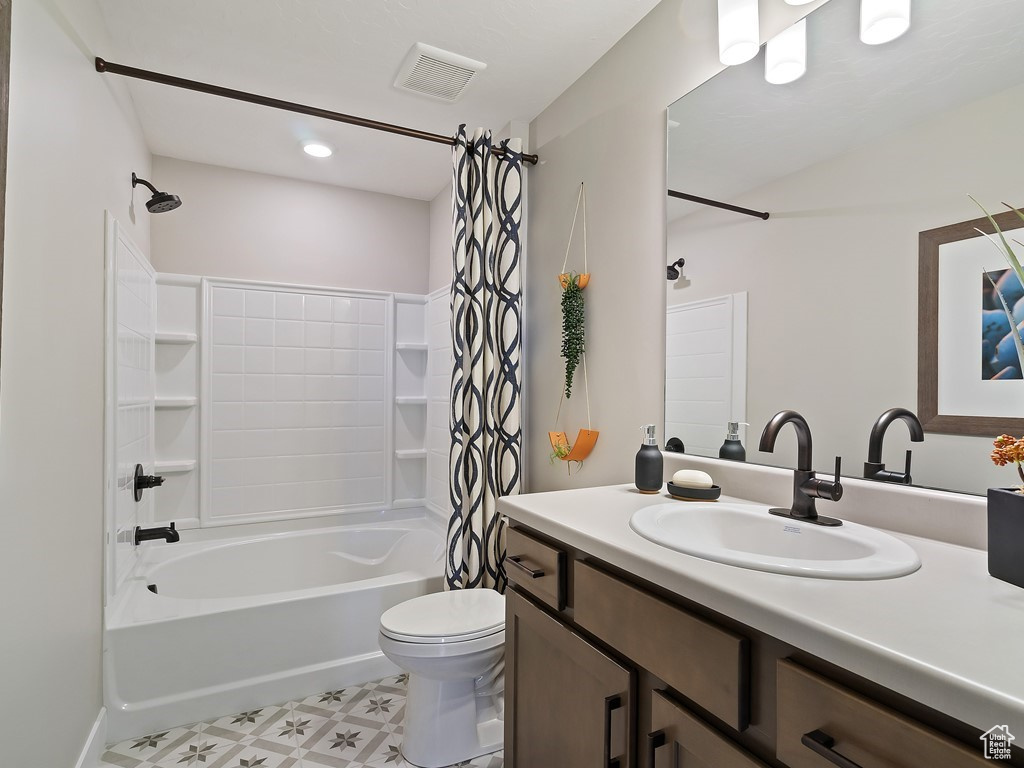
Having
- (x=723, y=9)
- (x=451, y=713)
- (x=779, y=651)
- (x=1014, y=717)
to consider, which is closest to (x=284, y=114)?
(x=723, y=9)

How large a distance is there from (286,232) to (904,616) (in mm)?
3321

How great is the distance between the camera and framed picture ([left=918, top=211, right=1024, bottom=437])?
0.94 m

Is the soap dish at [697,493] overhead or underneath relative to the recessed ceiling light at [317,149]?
underneath

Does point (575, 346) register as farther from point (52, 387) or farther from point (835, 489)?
point (52, 387)

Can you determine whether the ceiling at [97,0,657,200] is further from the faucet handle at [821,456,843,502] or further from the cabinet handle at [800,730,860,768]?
the cabinet handle at [800,730,860,768]

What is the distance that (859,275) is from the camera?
1.18m

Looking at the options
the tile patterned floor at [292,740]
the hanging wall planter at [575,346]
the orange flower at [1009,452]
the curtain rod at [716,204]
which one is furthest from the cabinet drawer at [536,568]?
the curtain rod at [716,204]

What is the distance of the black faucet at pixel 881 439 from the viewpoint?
1.08m

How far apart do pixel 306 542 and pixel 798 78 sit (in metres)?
3.05

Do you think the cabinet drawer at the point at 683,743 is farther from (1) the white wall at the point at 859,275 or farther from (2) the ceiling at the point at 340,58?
(2) the ceiling at the point at 340,58

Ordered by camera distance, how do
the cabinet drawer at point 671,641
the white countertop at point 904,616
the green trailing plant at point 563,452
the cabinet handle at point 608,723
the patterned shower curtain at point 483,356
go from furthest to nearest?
the patterned shower curtain at point 483,356 < the green trailing plant at point 563,452 < the cabinet handle at point 608,723 < the cabinet drawer at point 671,641 < the white countertop at point 904,616

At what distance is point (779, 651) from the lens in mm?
725

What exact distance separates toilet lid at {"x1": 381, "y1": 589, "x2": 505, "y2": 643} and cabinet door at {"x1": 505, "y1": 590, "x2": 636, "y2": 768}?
33 centimetres

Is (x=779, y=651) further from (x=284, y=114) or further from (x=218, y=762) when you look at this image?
(x=284, y=114)
